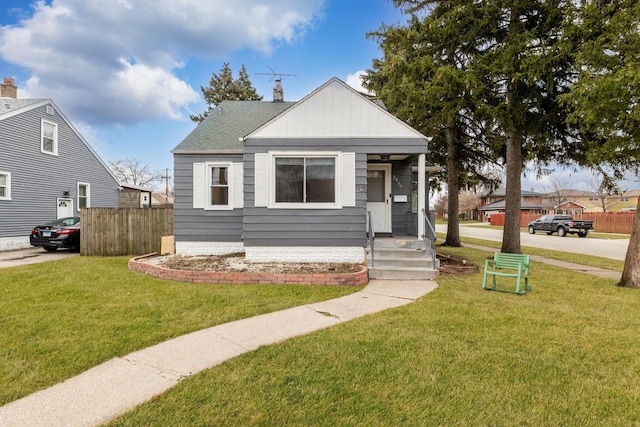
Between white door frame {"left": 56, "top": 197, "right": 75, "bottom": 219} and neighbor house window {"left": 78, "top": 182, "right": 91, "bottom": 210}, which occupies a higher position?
neighbor house window {"left": 78, "top": 182, "right": 91, "bottom": 210}

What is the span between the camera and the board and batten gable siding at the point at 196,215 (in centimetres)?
1013

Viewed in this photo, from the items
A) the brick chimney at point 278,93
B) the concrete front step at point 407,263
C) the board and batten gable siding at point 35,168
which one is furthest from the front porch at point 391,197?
the board and batten gable siding at point 35,168

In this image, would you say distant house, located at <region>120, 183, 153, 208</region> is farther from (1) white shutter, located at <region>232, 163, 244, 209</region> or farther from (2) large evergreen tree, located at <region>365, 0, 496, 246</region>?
(2) large evergreen tree, located at <region>365, 0, 496, 246</region>

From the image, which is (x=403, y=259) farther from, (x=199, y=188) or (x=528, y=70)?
(x=199, y=188)

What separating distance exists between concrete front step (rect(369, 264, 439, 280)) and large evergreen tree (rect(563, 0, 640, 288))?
4.11m

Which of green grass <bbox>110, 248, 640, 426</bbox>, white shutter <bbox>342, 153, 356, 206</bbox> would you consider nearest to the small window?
white shutter <bbox>342, 153, 356, 206</bbox>

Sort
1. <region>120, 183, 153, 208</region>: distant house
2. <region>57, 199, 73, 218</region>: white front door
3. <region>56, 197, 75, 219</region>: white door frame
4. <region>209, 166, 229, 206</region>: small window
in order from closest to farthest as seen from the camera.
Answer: <region>209, 166, 229, 206</region>: small window → <region>56, 197, 75, 219</region>: white door frame → <region>57, 199, 73, 218</region>: white front door → <region>120, 183, 153, 208</region>: distant house

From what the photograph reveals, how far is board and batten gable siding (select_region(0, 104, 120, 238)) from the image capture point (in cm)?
1253

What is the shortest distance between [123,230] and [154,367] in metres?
9.49

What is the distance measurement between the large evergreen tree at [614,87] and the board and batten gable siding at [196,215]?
890 cm

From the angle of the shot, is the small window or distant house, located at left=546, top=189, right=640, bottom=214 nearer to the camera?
the small window

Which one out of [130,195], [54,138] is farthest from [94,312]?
[130,195]

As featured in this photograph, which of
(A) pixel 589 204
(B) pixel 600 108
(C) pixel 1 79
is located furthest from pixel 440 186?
(A) pixel 589 204

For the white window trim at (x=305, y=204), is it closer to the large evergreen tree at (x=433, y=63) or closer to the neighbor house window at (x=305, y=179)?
the neighbor house window at (x=305, y=179)
